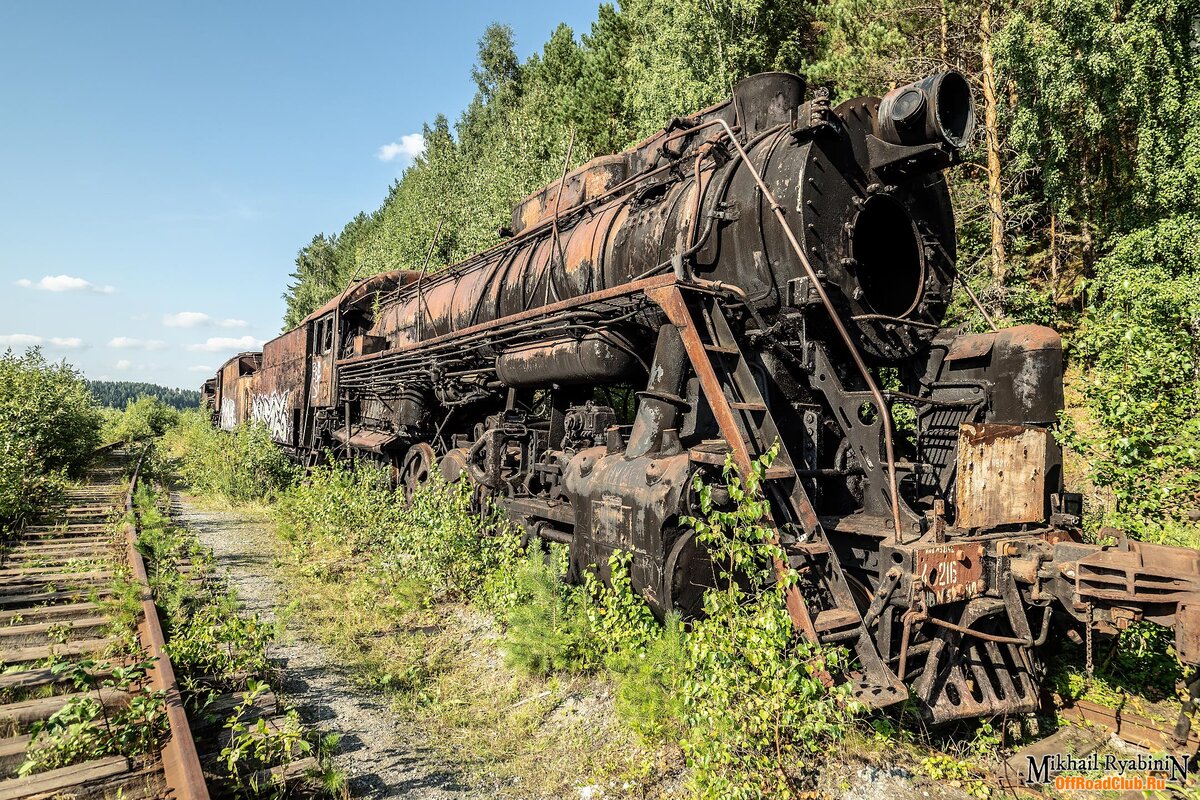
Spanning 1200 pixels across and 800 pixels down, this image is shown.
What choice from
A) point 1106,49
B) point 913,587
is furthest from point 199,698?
point 1106,49

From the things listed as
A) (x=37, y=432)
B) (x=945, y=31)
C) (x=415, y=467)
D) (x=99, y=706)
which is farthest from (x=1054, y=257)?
(x=37, y=432)

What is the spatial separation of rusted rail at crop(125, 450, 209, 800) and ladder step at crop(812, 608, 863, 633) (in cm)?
301

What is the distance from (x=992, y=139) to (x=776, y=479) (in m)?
13.6

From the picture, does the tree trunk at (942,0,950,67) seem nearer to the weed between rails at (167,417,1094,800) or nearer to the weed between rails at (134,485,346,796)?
the weed between rails at (167,417,1094,800)

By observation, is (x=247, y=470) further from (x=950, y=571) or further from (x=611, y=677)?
(x=950, y=571)

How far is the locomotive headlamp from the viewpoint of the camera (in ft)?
14.0

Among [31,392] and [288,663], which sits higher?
[31,392]

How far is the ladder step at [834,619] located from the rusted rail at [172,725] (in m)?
3.01

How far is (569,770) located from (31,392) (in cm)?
1515

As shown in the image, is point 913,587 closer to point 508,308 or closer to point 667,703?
point 667,703

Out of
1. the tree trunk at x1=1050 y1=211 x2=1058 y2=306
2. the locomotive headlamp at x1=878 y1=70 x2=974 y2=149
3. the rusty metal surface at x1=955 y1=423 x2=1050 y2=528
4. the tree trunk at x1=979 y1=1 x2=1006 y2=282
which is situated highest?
the tree trunk at x1=979 y1=1 x2=1006 y2=282

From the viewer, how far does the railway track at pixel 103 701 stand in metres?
3.28

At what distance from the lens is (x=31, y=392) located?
13523mm

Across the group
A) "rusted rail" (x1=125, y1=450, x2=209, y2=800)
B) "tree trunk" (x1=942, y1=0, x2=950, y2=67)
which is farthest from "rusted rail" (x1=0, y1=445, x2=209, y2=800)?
"tree trunk" (x1=942, y1=0, x2=950, y2=67)
